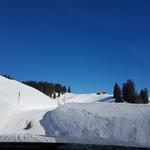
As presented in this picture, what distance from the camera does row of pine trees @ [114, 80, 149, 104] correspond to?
334ft

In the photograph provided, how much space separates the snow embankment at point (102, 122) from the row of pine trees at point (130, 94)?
78175 mm

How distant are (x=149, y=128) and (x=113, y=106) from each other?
6.42m

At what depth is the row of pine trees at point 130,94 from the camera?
102 metres

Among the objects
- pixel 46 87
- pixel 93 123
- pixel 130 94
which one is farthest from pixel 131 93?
pixel 93 123

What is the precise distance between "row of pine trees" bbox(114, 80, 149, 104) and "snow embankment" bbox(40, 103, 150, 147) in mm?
78175

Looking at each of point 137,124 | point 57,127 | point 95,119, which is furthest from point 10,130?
point 137,124

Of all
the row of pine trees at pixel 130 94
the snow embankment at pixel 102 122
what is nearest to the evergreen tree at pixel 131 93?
the row of pine trees at pixel 130 94

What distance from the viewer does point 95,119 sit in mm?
21234

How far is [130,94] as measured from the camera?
102m

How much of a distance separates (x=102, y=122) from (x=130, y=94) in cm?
8357

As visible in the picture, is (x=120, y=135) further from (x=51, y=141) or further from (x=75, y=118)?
(x=51, y=141)

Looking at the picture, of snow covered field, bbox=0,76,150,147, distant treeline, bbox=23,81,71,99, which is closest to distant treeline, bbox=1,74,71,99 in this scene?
distant treeline, bbox=23,81,71,99

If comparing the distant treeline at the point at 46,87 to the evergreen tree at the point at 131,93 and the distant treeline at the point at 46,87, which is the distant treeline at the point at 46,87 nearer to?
the distant treeline at the point at 46,87

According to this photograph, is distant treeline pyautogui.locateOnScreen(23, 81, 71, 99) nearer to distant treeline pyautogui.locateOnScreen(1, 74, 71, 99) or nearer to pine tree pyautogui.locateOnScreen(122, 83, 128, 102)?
distant treeline pyautogui.locateOnScreen(1, 74, 71, 99)
